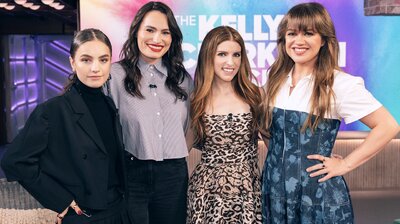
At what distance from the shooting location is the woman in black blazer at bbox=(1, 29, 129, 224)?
1.87m

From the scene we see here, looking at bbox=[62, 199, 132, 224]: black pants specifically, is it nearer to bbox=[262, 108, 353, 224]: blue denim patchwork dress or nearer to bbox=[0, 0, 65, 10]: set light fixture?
bbox=[262, 108, 353, 224]: blue denim patchwork dress

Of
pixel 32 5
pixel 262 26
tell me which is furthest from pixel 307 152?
pixel 32 5

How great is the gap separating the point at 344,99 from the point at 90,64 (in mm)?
1131

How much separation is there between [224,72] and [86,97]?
0.78m

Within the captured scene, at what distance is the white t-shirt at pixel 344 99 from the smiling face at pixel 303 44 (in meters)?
0.10

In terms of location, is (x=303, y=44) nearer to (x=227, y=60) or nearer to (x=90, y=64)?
(x=227, y=60)

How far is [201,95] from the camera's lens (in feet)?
8.32

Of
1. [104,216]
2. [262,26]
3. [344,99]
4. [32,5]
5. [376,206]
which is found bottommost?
[376,206]

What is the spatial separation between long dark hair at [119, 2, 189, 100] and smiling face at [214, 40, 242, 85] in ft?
0.72

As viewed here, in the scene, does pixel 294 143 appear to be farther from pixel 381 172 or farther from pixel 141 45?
pixel 381 172

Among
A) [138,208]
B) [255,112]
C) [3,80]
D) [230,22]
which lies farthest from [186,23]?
[3,80]

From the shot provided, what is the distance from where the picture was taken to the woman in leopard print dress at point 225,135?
7.86 ft

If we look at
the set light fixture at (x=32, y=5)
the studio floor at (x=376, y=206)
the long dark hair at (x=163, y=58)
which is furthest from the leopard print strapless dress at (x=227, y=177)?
the set light fixture at (x=32, y=5)

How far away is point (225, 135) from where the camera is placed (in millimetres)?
2459
